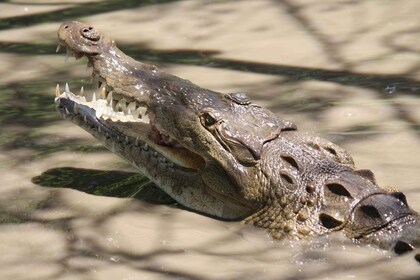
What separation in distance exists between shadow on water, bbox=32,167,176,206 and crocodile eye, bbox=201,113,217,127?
0.49m

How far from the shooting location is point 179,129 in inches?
197

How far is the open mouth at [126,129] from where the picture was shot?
5102 mm

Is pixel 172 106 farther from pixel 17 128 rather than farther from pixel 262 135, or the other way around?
pixel 17 128

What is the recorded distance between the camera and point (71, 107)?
17.9 ft

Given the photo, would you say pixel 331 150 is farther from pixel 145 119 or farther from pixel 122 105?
pixel 122 105

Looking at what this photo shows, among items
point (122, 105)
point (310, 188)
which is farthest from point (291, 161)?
point (122, 105)

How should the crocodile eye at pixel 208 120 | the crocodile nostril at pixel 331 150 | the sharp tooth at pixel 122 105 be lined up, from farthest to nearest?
the sharp tooth at pixel 122 105 < the crocodile nostril at pixel 331 150 < the crocodile eye at pixel 208 120

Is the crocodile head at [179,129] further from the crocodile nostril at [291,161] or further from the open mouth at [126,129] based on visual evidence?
the crocodile nostril at [291,161]

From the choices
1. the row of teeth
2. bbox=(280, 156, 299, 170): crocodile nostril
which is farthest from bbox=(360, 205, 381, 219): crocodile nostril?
the row of teeth

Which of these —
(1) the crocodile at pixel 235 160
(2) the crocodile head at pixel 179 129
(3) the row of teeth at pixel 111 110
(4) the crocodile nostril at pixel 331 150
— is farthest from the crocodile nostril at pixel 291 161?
(3) the row of teeth at pixel 111 110

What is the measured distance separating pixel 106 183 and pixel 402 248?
5.45 ft

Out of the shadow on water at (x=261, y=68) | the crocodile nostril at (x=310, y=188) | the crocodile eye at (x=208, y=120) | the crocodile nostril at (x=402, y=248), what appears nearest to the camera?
the crocodile nostril at (x=402, y=248)

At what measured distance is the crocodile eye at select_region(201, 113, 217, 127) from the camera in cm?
495

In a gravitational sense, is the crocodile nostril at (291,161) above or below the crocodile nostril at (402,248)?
above
